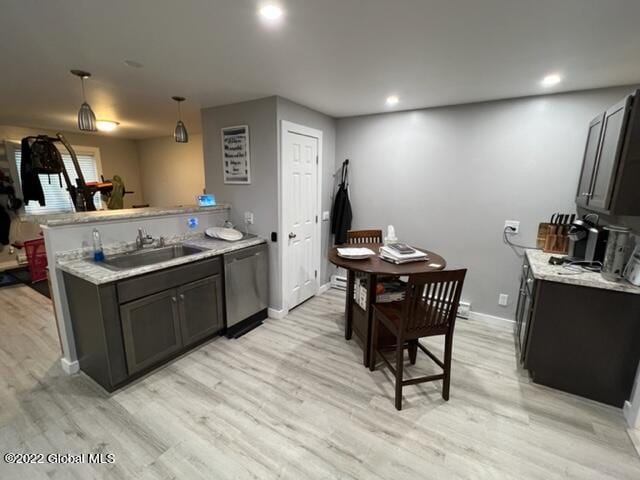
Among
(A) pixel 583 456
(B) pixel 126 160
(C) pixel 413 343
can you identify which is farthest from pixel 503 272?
(B) pixel 126 160

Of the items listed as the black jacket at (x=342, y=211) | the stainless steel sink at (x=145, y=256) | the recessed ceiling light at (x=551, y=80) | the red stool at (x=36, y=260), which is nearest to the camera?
the recessed ceiling light at (x=551, y=80)

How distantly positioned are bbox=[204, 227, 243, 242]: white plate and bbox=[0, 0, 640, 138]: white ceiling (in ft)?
4.48

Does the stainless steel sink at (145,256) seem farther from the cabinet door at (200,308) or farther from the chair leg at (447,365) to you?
the chair leg at (447,365)

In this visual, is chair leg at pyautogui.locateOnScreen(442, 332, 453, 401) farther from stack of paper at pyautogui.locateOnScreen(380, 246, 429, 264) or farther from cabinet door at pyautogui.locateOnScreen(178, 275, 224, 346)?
cabinet door at pyautogui.locateOnScreen(178, 275, 224, 346)

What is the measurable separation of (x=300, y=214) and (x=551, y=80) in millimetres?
2596

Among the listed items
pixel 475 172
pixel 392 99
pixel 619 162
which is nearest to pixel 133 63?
pixel 392 99

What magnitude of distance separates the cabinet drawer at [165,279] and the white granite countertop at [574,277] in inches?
104

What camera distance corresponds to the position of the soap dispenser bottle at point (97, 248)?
2275mm

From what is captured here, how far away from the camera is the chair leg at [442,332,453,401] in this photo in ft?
6.63

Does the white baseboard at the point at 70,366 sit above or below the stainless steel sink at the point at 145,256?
below

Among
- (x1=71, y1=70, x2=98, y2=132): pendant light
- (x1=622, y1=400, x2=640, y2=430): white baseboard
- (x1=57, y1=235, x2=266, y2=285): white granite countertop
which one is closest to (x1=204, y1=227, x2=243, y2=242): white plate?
(x1=57, y1=235, x2=266, y2=285): white granite countertop

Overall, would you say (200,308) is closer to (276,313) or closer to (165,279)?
(165,279)

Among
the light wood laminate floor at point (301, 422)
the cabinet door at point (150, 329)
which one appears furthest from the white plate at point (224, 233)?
the light wood laminate floor at point (301, 422)

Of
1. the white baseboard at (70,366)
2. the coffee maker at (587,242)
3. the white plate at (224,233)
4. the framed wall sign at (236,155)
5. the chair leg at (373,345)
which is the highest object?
the framed wall sign at (236,155)
